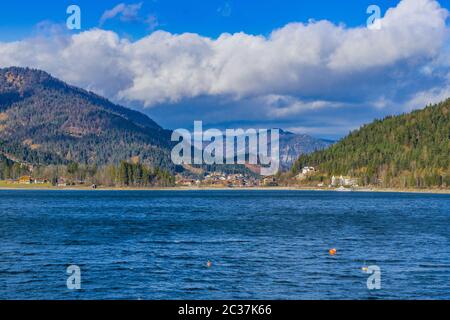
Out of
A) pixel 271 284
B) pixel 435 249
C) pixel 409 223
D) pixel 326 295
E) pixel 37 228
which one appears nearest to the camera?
pixel 326 295

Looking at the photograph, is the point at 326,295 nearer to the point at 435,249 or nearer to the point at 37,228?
the point at 435,249

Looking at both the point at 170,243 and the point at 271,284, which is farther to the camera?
the point at 170,243

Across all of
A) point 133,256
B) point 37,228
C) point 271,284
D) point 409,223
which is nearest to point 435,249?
point 271,284

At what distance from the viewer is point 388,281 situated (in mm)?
54531

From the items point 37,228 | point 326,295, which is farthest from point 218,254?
point 37,228

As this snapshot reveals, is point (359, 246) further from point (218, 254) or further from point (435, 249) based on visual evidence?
point (218, 254)

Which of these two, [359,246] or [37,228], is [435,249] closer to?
[359,246]

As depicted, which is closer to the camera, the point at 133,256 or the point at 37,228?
the point at 133,256

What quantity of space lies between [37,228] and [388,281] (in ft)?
238
